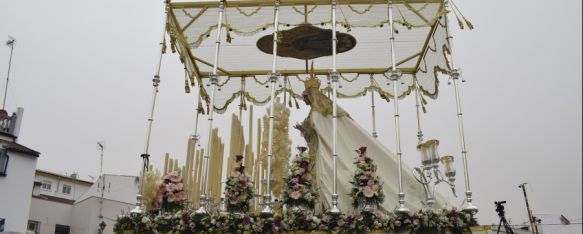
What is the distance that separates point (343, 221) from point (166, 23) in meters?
5.06

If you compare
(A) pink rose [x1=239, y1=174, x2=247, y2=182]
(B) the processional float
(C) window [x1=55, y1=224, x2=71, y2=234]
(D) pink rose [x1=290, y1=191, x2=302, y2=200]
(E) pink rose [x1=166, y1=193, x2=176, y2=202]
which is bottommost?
(C) window [x1=55, y1=224, x2=71, y2=234]

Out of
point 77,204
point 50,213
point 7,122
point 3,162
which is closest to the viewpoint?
point 3,162

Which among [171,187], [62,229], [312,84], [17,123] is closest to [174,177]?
[171,187]

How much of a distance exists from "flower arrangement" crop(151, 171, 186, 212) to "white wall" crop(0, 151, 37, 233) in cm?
1234

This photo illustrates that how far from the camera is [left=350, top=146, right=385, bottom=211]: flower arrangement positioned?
7.16 metres

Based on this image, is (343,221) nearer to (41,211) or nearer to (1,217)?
(1,217)

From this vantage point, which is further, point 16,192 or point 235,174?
point 16,192

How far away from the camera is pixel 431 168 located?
753 centimetres

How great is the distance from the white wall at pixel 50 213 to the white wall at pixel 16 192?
3.94 m

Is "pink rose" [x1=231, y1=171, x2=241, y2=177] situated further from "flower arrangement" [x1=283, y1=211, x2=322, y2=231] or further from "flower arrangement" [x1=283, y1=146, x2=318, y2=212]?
"flower arrangement" [x1=283, y1=211, x2=322, y2=231]

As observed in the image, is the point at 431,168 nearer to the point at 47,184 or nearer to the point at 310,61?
the point at 310,61

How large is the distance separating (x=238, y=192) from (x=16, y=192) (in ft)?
45.6

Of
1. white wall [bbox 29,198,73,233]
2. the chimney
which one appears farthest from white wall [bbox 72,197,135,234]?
the chimney

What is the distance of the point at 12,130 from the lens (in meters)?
19.2
